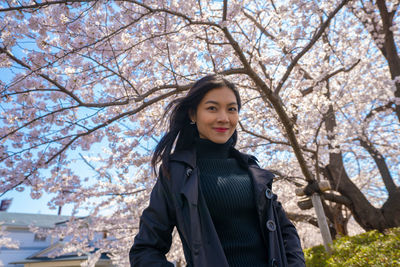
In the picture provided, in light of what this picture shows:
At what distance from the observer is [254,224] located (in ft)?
5.26

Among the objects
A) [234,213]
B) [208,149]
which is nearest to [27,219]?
[208,149]

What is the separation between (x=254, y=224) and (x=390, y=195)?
23.4ft

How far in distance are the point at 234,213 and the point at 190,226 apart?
11.4 inches

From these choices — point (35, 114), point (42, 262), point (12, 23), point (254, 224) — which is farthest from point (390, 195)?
point (42, 262)

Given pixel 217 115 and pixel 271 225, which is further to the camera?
pixel 217 115

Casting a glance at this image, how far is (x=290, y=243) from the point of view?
65.7 inches

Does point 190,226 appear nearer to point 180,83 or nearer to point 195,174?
point 195,174

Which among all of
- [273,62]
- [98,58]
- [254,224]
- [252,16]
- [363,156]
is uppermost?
[252,16]

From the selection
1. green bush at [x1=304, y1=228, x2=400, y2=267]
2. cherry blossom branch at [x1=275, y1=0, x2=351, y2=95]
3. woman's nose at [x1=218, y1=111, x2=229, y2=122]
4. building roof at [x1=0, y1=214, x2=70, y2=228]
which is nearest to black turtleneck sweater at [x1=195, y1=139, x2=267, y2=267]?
woman's nose at [x1=218, y1=111, x2=229, y2=122]

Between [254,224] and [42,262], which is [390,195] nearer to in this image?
[254,224]

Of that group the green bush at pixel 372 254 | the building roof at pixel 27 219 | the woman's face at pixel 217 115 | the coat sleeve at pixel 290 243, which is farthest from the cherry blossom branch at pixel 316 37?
the building roof at pixel 27 219

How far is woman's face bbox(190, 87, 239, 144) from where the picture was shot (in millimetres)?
1817

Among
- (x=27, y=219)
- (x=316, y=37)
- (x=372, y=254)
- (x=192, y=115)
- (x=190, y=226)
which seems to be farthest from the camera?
(x=27, y=219)

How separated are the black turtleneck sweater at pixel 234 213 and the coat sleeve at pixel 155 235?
0.76ft
